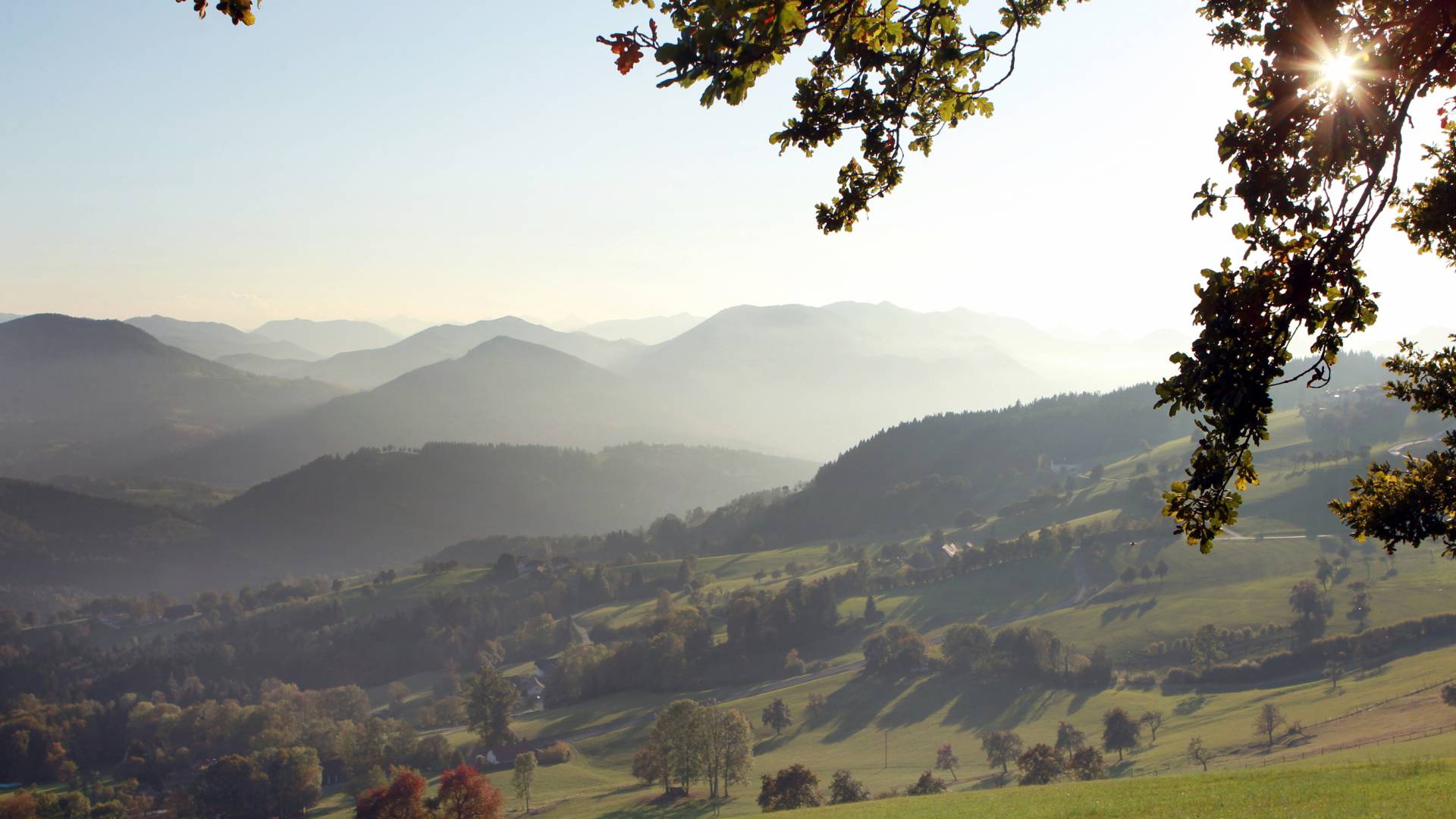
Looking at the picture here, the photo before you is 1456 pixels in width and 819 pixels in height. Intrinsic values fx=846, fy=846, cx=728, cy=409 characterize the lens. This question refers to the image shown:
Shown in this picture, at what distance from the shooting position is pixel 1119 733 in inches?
3009

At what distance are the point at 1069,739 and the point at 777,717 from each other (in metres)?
34.4

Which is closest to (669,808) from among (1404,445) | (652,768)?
(652,768)

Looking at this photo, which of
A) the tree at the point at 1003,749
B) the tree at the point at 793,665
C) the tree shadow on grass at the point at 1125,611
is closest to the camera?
the tree at the point at 1003,749

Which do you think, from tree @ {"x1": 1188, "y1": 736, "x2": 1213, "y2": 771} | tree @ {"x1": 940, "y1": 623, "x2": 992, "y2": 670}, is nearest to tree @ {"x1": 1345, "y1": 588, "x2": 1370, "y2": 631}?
tree @ {"x1": 940, "y1": 623, "x2": 992, "y2": 670}

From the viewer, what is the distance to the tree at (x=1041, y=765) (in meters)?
60.7

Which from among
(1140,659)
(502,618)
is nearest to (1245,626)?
(1140,659)

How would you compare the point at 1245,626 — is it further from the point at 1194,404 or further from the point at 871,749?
the point at 1194,404

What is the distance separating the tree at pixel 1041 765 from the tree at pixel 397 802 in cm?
4545

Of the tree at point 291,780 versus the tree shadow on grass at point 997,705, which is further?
the tree shadow on grass at point 997,705

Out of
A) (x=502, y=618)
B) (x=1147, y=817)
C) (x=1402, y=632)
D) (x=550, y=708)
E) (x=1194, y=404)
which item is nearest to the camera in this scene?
(x=1194, y=404)

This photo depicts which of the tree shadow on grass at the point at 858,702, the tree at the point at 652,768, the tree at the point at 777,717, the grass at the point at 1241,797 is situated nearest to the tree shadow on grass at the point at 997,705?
the tree shadow on grass at the point at 858,702

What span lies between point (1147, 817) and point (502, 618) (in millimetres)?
179597

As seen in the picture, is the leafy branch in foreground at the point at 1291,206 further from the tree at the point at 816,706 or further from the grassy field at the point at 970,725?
the tree at the point at 816,706

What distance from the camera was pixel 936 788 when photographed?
6322 cm
